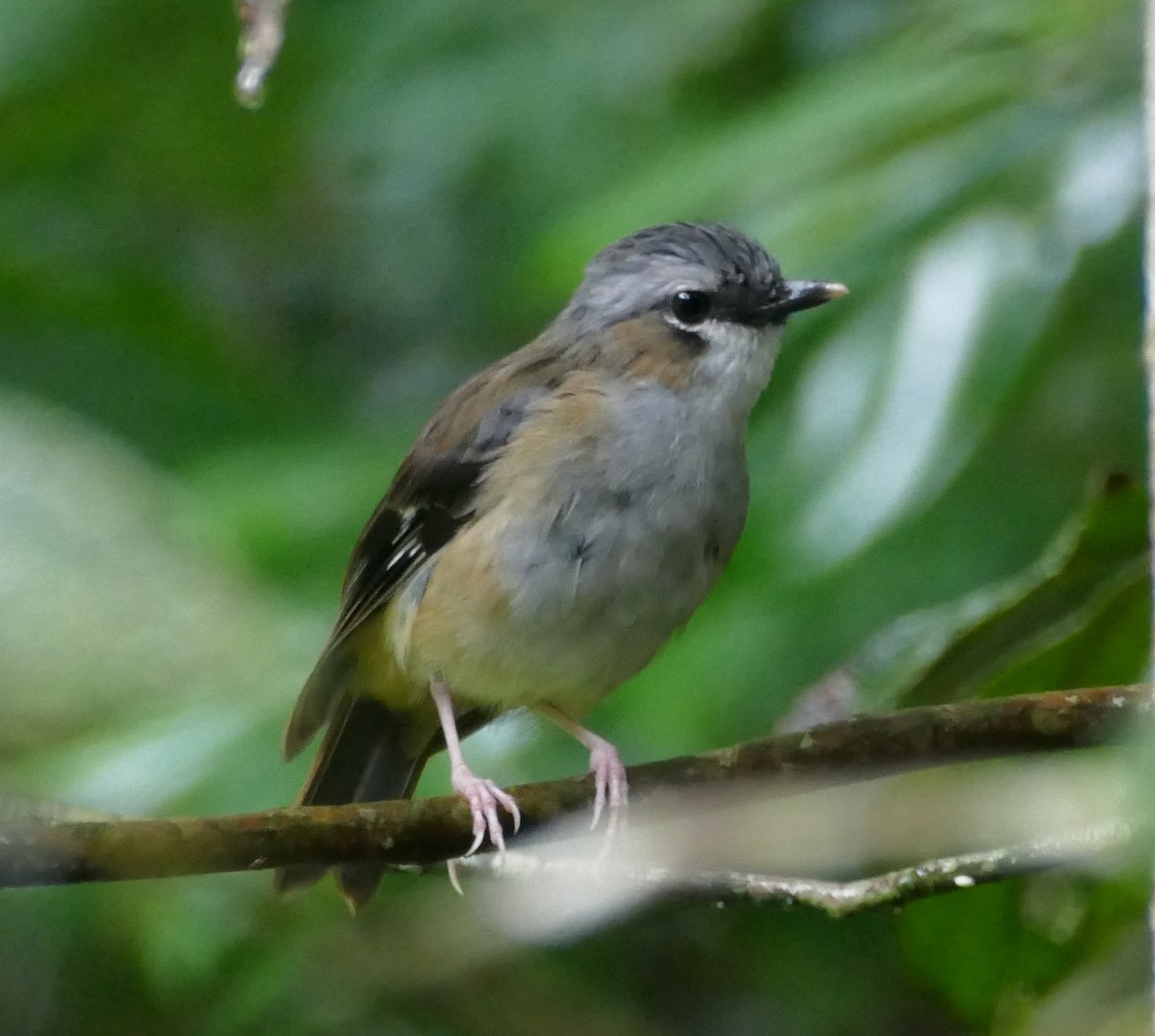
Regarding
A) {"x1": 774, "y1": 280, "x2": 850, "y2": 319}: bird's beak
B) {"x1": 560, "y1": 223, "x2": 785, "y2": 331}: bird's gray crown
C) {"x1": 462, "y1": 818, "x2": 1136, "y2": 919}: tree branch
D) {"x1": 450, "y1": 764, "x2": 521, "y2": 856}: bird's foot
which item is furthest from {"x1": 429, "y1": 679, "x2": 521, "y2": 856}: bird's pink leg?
{"x1": 774, "y1": 280, "x2": 850, "y2": 319}: bird's beak

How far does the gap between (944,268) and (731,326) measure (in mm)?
846

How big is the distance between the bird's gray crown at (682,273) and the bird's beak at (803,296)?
0.03 m

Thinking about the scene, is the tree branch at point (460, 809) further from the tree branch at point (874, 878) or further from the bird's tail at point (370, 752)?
the bird's tail at point (370, 752)

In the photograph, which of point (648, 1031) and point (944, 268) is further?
point (648, 1031)

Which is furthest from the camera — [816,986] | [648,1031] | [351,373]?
[351,373]

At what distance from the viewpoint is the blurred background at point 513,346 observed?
2.92 m

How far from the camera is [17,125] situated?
496cm

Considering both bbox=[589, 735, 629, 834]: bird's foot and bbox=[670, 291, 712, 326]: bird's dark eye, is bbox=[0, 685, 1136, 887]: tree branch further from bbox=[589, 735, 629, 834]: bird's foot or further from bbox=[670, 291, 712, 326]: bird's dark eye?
bbox=[670, 291, 712, 326]: bird's dark eye

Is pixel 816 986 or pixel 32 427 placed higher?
pixel 32 427

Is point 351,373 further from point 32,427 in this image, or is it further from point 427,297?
point 32,427

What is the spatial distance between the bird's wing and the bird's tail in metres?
0.31

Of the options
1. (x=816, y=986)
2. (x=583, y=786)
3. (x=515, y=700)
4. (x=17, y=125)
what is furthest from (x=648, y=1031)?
(x=17, y=125)

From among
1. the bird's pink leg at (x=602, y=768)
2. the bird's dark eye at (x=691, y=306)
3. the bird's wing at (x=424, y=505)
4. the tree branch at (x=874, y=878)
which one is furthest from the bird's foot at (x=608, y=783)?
the bird's dark eye at (x=691, y=306)

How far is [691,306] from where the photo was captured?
3.97m
